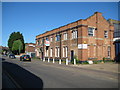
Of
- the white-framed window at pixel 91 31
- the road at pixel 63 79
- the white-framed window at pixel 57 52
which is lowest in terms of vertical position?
the road at pixel 63 79

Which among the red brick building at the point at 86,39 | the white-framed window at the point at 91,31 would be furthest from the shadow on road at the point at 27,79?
the white-framed window at the point at 91,31

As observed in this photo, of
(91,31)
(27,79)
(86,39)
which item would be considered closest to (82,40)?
(86,39)

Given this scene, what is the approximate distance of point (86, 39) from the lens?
24516 millimetres

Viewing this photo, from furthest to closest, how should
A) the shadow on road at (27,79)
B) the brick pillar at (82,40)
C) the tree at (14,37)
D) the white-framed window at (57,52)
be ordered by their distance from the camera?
the tree at (14,37), the white-framed window at (57,52), the brick pillar at (82,40), the shadow on road at (27,79)

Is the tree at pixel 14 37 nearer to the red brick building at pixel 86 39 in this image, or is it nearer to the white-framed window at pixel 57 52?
the white-framed window at pixel 57 52

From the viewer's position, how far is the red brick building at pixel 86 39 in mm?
24359

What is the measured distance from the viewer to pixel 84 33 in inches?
962

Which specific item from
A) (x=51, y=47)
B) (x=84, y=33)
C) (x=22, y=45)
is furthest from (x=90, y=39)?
(x=22, y=45)

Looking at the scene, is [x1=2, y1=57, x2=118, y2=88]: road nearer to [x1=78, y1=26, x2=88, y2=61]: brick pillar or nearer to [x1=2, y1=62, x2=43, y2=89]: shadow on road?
[x1=2, y1=62, x2=43, y2=89]: shadow on road

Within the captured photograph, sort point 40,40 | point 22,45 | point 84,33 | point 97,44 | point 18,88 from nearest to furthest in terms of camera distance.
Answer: point 18,88, point 84,33, point 97,44, point 40,40, point 22,45

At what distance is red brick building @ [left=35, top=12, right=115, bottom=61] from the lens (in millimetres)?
24359

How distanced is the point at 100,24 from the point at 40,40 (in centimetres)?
2071

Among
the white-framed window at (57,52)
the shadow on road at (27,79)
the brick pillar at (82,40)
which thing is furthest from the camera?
the white-framed window at (57,52)

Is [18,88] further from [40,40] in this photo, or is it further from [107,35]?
[40,40]
